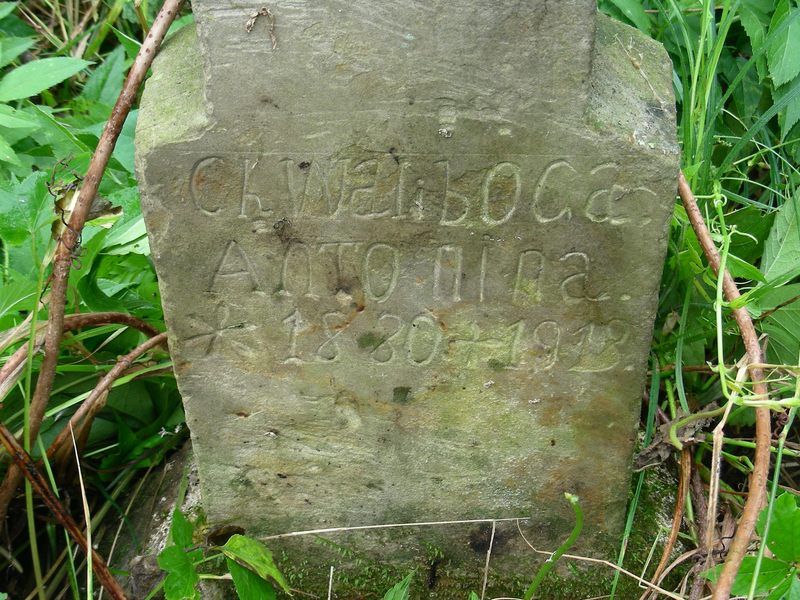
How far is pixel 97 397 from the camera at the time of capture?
2.09 metres

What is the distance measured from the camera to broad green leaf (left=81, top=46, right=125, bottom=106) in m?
2.88

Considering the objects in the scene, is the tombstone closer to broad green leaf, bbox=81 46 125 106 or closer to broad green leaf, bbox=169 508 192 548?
broad green leaf, bbox=169 508 192 548

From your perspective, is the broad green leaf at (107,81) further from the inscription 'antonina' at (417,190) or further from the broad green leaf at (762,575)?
the broad green leaf at (762,575)

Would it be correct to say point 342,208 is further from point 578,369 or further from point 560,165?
point 578,369

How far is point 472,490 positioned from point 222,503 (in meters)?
0.51

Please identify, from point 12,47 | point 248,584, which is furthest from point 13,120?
point 248,584

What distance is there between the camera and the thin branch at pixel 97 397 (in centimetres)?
208

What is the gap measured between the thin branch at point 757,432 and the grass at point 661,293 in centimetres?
7

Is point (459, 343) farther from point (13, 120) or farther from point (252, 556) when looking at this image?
point (13, 120)

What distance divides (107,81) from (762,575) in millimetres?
2288

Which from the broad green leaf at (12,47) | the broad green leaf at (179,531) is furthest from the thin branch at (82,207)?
the broad green leaf at (12,47)

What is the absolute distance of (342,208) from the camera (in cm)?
156

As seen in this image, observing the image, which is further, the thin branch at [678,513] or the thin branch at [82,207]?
the thin branch at [678,513]

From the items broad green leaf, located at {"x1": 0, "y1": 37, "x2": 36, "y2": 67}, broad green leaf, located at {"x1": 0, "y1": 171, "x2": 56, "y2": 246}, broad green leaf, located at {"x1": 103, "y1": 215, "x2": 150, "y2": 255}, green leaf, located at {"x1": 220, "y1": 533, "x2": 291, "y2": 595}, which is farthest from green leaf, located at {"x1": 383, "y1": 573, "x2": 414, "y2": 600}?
broad green leaf, located at {"x1": 0, "y1": 37, "x2": 36, "y2": 67}
